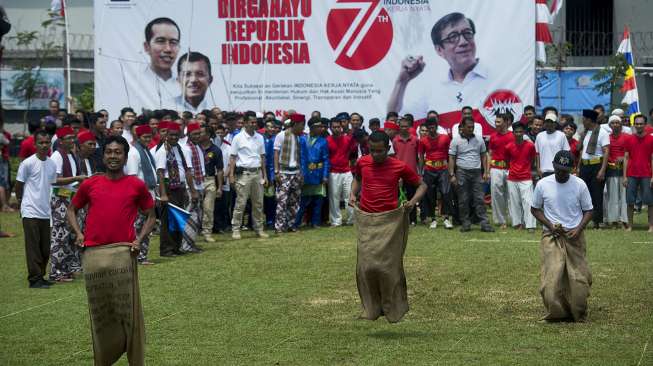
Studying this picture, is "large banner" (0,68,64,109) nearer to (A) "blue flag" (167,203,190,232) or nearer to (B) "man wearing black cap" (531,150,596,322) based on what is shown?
(A) "blue flag" (167,203,190,232)

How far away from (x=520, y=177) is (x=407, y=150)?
217 cm

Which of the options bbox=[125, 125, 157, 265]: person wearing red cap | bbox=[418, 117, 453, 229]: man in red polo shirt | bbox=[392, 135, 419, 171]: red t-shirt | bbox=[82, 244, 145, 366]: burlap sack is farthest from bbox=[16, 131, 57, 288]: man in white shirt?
bbox=[418, 117, 453, 229]: man in red polo shirt

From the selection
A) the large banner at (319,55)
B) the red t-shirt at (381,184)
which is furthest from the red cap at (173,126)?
the large banner at (319,55)

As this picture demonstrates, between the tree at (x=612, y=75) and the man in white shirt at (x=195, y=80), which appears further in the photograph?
the tree at (x=612, y=75)

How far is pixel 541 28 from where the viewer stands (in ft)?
69.7

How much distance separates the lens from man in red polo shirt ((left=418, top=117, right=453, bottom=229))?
755 inches

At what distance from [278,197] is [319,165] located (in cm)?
112

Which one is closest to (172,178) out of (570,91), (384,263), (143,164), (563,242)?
(143,164)

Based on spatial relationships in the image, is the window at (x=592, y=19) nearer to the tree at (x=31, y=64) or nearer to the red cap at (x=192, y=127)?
the tree at (x=31, y=64)

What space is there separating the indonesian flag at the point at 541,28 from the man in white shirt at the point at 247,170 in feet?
20.7

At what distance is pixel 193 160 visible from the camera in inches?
651

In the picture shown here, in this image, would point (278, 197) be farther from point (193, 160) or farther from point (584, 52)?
point (584, 52)

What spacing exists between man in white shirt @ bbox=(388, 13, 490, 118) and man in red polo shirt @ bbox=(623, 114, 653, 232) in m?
3.21

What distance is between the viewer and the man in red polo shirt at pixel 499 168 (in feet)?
62.3
